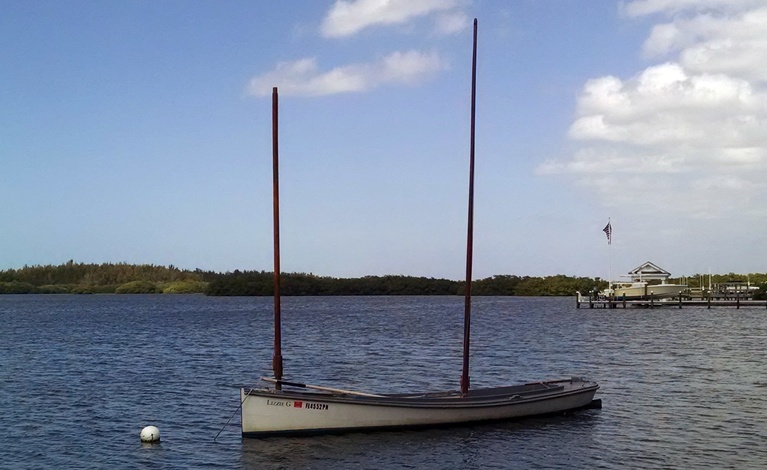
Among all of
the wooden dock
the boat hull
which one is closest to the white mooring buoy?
the wooden dock

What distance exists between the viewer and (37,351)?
5712cm

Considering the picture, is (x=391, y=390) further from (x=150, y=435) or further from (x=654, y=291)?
(x=654, y=291)

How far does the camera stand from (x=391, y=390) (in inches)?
1355

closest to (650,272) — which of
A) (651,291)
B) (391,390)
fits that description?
(651,291)

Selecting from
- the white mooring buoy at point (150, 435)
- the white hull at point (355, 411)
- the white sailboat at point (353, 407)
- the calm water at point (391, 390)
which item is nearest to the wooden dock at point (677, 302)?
the calm water at point (391, 390)

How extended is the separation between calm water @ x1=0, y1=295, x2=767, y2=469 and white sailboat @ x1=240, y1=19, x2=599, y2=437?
1.42ft

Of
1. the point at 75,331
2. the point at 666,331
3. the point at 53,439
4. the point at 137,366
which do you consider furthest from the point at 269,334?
the point at 53,439

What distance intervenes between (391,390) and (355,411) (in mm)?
10291

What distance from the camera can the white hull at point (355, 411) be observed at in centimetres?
2389

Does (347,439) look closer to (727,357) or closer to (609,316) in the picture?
(727,357)

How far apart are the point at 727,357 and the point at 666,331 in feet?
72.2

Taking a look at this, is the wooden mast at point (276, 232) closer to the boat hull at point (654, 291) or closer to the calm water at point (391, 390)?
the calm water at point (391, 390)

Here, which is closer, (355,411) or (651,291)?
(355,411)

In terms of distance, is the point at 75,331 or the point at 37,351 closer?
the point at 37,351
